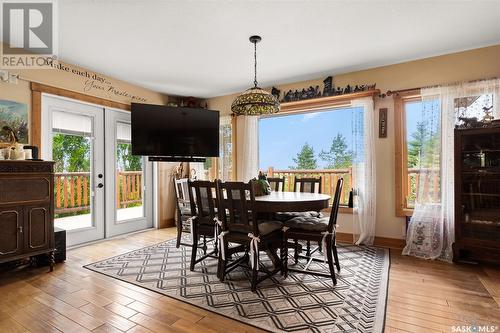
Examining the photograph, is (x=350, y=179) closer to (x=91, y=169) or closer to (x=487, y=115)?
(x=487, y=115)

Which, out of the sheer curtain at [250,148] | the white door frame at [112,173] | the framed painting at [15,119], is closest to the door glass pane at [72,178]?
the white door frame at [112,173]

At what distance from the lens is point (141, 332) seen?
1.80 m

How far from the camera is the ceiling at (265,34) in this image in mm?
2426

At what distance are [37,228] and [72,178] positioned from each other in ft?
3.80

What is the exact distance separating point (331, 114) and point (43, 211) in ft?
13.7

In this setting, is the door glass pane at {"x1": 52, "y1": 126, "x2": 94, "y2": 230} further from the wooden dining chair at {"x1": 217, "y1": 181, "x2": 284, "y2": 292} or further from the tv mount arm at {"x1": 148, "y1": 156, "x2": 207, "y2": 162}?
the wooden dining chair at {"x1": 217, "y1": 181, "x2": 284, "y2": 292}

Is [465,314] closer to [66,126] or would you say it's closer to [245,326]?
[245,326]

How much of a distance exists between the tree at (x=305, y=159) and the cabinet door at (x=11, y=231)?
12.7 feet

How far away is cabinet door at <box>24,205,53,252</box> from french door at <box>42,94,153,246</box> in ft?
2.85

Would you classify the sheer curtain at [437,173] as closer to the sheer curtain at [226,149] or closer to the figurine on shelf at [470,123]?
the figurine on shelf at [470,123]

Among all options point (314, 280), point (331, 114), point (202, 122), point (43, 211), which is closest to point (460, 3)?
point (331, 114)

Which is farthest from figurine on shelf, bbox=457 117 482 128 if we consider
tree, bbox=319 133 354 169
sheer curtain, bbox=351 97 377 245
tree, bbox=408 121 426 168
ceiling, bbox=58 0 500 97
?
tree, bbox=319 133 354 169

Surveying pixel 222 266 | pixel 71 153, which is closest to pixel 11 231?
pixel 71 153

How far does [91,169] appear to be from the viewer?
4.08 meters
